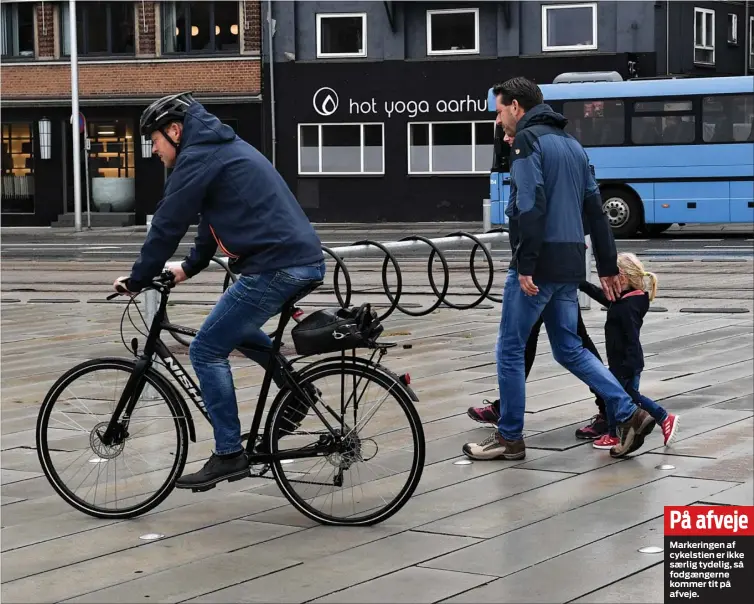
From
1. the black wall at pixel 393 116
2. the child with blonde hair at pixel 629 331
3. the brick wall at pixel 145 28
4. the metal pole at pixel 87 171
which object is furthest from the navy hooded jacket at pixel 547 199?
the brick wall at pixel 145 28

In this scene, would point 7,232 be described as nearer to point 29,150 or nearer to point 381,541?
point 29,150

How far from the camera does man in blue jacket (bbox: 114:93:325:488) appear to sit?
232 inches

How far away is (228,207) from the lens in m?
5.92

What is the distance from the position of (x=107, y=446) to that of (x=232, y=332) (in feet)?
2.87

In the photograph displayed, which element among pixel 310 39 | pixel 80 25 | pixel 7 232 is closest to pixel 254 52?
pixel 310 39

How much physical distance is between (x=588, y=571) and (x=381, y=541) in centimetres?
93

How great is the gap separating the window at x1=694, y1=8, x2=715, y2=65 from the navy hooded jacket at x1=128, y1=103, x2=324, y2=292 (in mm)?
35778

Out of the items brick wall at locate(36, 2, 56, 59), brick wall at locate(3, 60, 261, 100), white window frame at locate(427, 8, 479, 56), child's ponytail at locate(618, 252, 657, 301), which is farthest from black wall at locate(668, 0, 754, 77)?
child's ponytail at locate(618, 252, 657, 301)

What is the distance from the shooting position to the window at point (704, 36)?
40094 millimetres

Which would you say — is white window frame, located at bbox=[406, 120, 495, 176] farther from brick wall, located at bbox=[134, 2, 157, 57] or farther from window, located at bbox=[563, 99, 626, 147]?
window, located at bbox=[563, 99, 626, 147]

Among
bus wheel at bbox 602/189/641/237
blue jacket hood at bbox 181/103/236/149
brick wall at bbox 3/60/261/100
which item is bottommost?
bus wheel at bbox 602/189/641/237

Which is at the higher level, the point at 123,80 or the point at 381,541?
the point at 123,80

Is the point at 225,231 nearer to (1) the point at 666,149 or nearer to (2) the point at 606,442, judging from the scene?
(2) the point at 606,442

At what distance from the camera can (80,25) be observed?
139 ft
